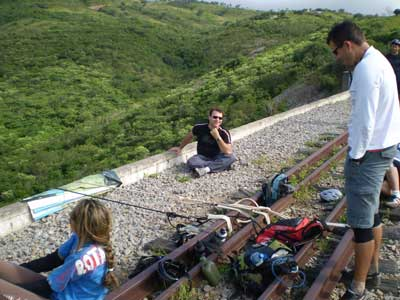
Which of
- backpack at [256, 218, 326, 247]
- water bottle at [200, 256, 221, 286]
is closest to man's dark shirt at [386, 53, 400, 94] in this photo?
backpack at [256, 218, 326, 247]

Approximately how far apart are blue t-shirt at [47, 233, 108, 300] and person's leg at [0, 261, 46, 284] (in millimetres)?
326

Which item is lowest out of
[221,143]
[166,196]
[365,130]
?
[166,196]

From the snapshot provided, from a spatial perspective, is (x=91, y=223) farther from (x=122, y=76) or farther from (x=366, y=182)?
(x=122, y=76)

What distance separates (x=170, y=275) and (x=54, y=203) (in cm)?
281

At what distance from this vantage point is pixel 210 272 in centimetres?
414

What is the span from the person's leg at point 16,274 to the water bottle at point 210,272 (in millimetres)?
1449

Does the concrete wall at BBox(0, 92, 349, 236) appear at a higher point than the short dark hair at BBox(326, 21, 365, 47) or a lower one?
lower

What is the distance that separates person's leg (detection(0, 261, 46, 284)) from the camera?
345 centimetres

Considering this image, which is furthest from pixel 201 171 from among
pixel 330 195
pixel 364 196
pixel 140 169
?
pixel 364 196

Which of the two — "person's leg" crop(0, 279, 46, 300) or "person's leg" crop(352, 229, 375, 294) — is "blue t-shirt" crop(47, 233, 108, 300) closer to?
"person's leg" crop(0, 279, 46, 300)

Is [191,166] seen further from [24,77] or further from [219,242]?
[24,77]

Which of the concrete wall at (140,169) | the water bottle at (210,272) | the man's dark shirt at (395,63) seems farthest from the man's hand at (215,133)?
the water bottle at (210,272)

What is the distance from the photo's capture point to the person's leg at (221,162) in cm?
799

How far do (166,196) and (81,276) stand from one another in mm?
3674
